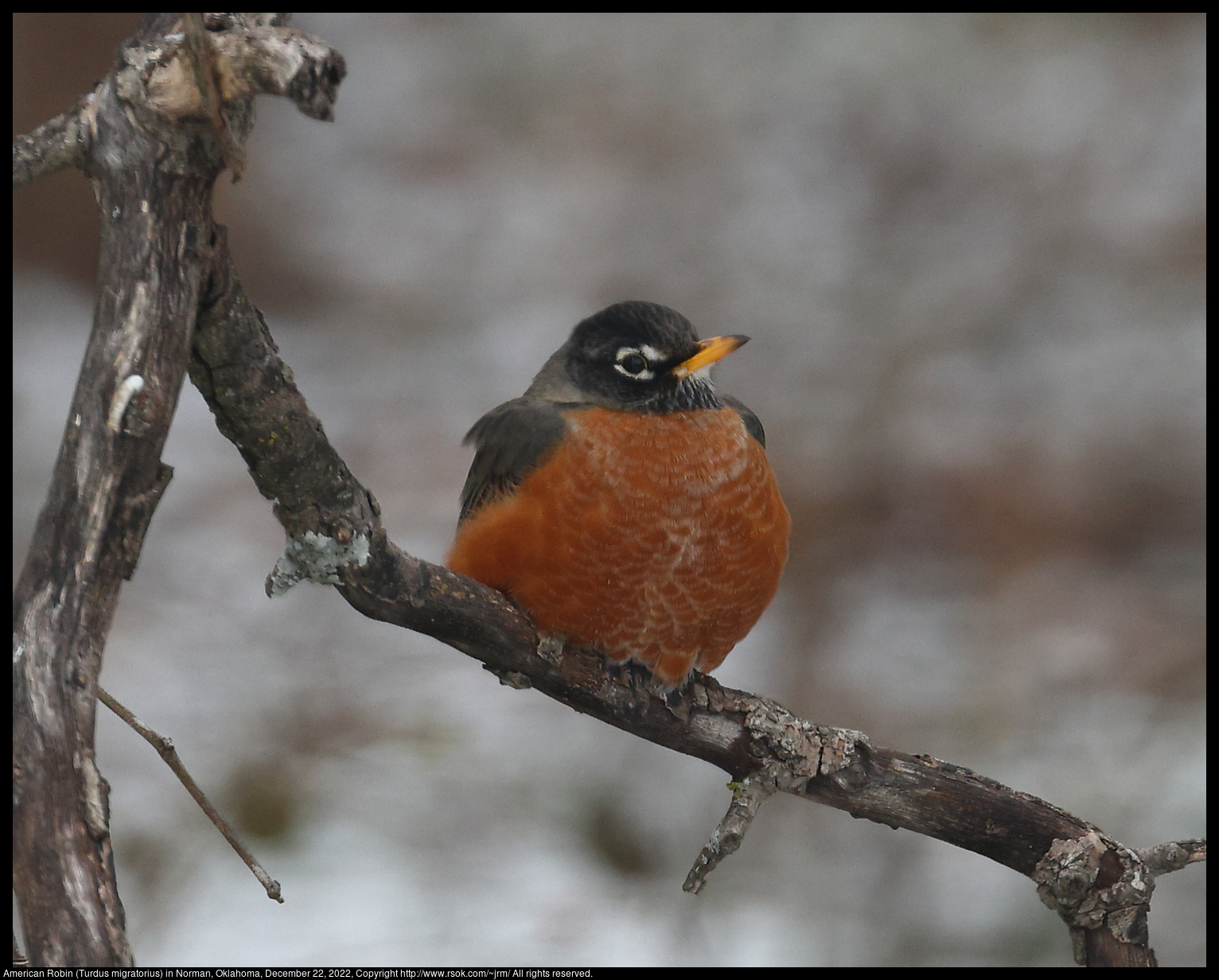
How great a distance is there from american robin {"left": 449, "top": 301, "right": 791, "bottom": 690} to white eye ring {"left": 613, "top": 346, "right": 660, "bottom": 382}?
0.23 feet

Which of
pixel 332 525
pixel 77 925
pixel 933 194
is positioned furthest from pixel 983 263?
pixel 77 925

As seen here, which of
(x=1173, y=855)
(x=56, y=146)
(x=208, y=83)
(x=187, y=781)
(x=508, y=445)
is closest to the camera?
(x=208, y=83)

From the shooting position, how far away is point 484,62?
20.1 ft

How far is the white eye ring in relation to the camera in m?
3.60

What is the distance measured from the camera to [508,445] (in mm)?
3406

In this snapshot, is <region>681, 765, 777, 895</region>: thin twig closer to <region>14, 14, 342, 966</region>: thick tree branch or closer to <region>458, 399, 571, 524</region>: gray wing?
<region>458, 399, 571, 524</region>: gray wing

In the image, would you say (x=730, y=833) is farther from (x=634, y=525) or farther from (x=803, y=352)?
(x=803, y=352)

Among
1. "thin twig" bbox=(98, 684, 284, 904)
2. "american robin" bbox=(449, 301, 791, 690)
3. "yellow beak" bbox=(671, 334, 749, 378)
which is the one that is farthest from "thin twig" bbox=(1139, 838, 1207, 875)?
"thin twig" bbox=(98, 684, 284, 904)

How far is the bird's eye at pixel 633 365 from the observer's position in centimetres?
360

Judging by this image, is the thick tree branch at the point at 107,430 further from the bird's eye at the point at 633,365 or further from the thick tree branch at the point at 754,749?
the bird's eye at the point at 633,365

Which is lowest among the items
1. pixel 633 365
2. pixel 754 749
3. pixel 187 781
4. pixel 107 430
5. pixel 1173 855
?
pixel 187 781

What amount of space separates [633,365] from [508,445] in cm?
55

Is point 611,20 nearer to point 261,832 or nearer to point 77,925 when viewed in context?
point 261,832

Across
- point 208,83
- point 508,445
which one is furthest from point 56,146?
point 508,445
